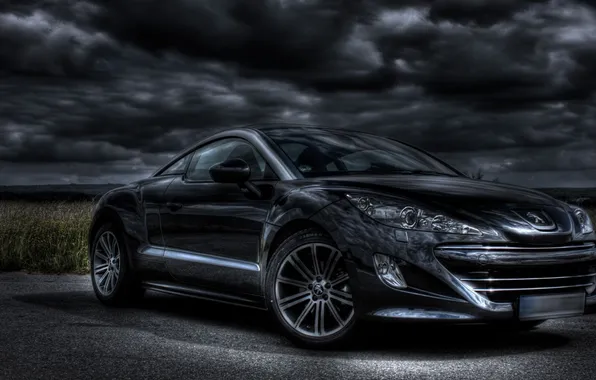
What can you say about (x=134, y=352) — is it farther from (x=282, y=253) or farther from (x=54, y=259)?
(x=54, y=259)

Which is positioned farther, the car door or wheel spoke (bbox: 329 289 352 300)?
the car door

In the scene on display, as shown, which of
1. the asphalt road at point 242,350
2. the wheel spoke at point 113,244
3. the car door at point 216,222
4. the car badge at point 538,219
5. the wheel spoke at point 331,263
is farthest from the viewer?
the wheel spoke at point 113,244

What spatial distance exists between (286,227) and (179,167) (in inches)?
79.1

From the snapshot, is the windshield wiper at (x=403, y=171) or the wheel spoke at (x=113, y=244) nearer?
the windshield wiper at (x=403, y=171)

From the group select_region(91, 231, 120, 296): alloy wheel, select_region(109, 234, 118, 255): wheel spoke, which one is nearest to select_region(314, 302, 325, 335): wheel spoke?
select_region(91, 231, 120, 296): alloy wheel

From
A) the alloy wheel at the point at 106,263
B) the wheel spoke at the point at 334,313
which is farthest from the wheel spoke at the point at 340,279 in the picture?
the alloy wheel at the point at 106,263

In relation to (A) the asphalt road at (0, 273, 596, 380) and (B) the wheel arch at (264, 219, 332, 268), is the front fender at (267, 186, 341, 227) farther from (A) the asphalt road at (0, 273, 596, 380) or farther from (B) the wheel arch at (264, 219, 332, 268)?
(A) the asphalt road at (0, 273, 596, 380)

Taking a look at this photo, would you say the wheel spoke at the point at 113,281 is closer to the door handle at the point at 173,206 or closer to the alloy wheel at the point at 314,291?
the door handle at the point at 173,206

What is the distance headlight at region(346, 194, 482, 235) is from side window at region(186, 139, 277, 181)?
3.78 ft

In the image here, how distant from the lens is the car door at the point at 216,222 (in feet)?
19.7

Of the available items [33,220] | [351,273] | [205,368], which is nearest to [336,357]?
[351,273]

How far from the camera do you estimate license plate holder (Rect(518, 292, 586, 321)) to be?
509 cm

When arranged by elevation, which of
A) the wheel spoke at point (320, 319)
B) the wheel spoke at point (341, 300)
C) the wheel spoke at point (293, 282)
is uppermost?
the wheel spoke at point (293, 282)

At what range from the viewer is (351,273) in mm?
5180
